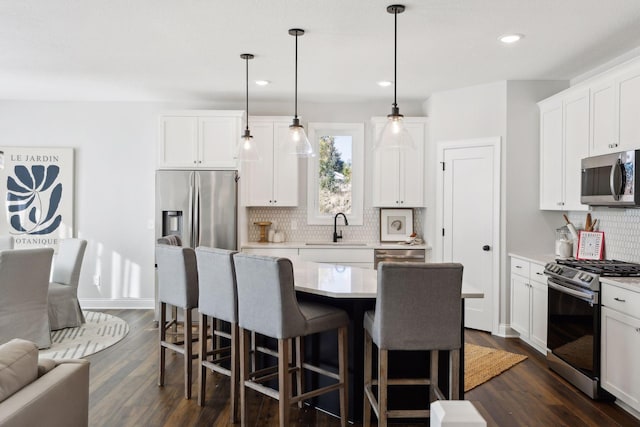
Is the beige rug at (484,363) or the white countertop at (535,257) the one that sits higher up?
the white countertop at (535,257)

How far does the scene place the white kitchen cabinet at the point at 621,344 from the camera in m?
2.97

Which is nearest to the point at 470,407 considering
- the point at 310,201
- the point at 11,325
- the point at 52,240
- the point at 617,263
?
the point at 617,263

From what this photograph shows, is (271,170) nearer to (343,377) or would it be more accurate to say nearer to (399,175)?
(399,175)

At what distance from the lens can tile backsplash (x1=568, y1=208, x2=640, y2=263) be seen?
12.5ft

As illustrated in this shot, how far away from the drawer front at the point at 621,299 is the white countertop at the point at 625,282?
25mm

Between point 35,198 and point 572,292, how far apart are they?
598 centimetres

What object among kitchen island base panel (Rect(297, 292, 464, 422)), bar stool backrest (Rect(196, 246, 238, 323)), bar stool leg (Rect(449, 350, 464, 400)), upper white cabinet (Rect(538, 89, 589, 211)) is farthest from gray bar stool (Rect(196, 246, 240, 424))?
upper white cabinet (Rect(538, 89, 589, 211))

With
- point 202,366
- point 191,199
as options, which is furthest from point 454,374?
point 191,199

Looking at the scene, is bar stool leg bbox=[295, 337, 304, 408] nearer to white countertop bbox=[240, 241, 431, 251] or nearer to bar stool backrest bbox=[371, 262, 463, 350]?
bar stool backrest bbox=[371, 262, 463, 350]

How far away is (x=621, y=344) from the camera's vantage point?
10.2ft

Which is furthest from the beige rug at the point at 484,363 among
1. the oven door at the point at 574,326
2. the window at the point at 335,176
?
the window at the point at 335,176

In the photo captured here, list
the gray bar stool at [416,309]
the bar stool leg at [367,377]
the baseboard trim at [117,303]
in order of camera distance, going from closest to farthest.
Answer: the gray bar stool at [416,309] < the bar stool leg at [367,377] < the baseboard trim at [117,303]

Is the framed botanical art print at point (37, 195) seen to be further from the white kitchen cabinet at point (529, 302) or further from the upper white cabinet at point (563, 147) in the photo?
the upper white cabinet at point (563, 147)

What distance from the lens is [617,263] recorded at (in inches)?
149
